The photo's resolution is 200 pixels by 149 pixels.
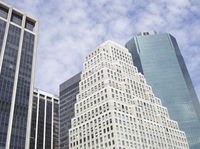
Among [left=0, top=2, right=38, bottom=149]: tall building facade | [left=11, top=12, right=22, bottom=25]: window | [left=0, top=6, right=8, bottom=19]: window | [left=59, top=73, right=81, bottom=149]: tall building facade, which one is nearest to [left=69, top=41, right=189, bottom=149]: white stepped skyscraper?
[left=0, top=2, right=38, bottom=149]: tall building facade

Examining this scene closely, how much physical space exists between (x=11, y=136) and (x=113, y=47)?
264ft

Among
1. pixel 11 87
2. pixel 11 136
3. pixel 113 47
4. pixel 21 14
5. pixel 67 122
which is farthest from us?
pixel 67 122

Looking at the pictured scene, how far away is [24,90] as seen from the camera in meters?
131

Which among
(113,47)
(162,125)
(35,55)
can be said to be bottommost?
(162,125)

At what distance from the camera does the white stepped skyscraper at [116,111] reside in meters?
132

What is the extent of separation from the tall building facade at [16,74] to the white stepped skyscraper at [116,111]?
1200 inches

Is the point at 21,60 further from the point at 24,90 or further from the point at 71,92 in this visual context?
the point at 71,92

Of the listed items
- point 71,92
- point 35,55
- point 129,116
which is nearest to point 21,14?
point 35,55

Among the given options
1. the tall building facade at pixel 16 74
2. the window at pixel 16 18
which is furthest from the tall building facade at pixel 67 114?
the window at pixel 16 18

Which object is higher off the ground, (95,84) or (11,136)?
(95,84)

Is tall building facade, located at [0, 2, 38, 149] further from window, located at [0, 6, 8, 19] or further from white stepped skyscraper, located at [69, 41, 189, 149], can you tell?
white stepped skyscraper, located at [69, 41, 189, 149]

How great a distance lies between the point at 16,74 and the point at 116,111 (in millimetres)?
47440

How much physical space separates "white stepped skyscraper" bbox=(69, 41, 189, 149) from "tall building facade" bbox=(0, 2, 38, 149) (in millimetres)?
30469

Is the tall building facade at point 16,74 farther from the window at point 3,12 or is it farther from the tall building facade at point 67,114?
the tall building facade at point 67,114
